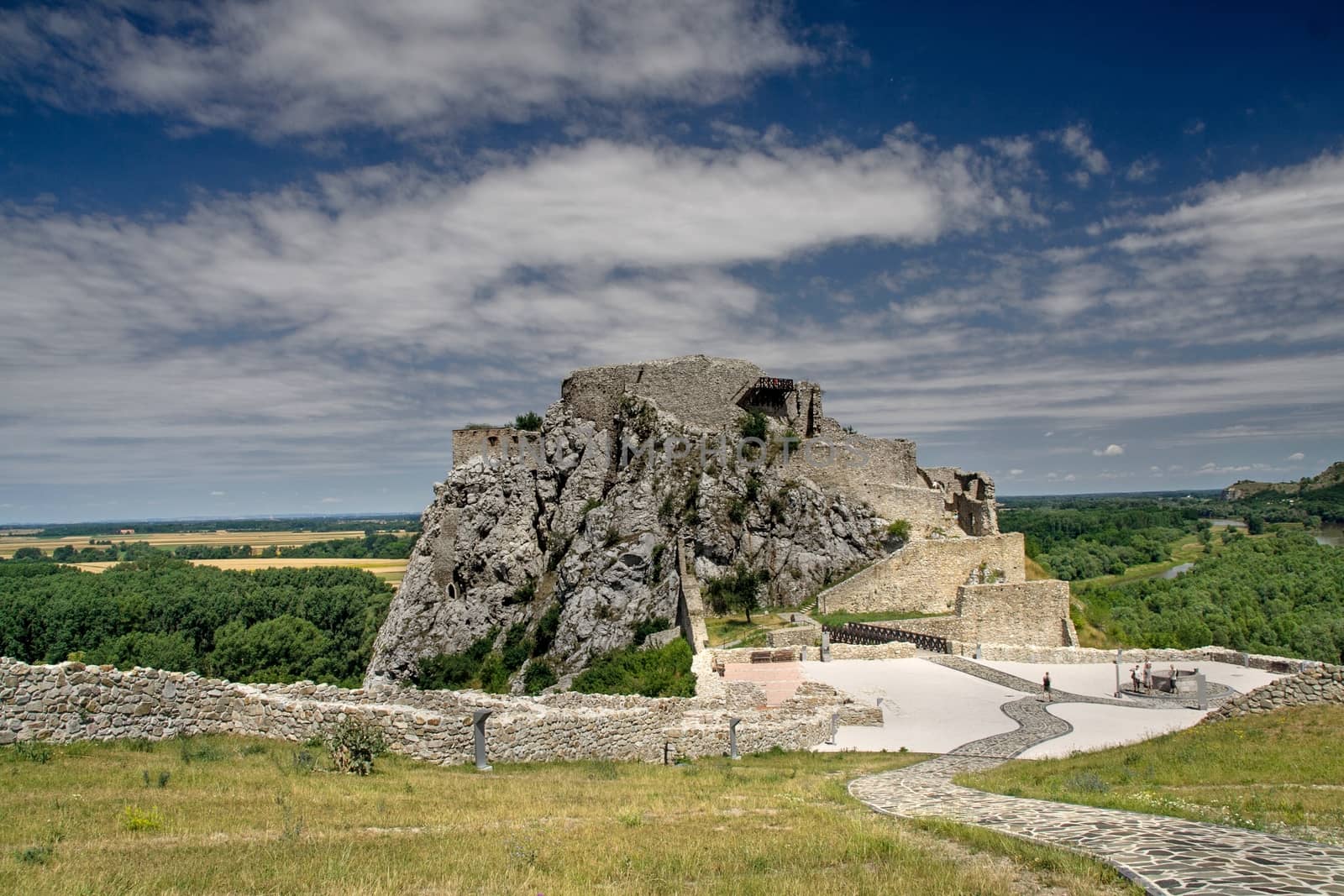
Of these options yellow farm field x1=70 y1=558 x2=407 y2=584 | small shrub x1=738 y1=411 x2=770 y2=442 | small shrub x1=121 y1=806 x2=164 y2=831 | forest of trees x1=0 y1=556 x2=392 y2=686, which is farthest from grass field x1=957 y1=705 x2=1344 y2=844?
yellow farm field x1=70 y1=558 x2=407 y2=584

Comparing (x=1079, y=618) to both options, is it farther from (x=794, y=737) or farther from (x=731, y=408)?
(x=794, y=737)

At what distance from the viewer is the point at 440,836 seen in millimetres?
7426

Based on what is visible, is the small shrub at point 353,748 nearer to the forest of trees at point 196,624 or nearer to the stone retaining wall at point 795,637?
the stone retaining wall at point 795,637

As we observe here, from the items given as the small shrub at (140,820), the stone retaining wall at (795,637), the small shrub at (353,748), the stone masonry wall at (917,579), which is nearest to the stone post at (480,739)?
the small shrub at (353,748)

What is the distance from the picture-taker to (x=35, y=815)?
288 inches

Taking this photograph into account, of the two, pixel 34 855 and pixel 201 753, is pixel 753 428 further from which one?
pixel 34 855

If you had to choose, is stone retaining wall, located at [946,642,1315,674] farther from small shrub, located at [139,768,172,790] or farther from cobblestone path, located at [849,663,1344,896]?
small shrub, located at [139,768,172,790]

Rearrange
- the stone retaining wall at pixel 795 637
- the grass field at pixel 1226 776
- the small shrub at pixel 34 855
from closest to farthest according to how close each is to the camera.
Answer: the small shrub at pixel 34 855 → the grass field at pixel 1226 776 → the stone retaining wall at pixel 795 637

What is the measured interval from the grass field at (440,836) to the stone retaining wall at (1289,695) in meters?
8.38

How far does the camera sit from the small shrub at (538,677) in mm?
28344

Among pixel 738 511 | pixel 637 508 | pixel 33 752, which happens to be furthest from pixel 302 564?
pixel 33 752

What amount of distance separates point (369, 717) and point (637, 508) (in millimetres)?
20582

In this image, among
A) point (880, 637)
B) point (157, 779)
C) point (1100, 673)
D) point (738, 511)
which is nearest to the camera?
point (157, 779)

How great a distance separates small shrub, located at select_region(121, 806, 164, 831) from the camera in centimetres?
711
